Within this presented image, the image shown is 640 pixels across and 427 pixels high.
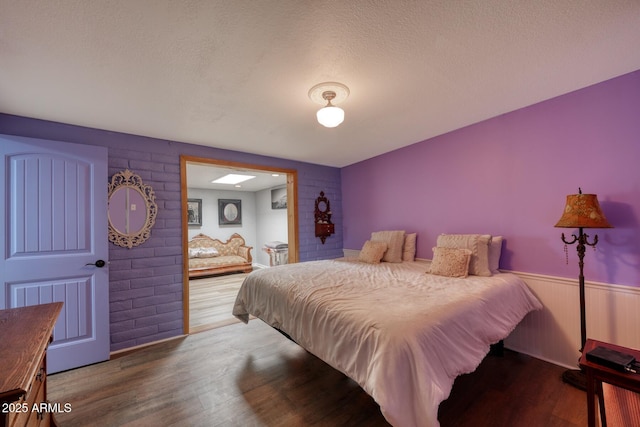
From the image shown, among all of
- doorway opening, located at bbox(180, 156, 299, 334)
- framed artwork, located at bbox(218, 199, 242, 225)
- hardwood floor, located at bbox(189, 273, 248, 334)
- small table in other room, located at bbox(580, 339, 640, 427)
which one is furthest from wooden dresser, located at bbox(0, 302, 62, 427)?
framed artwork, located at bbox(218, 199, 242, 225)

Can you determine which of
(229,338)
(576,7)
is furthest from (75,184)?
Answer: (576,7)

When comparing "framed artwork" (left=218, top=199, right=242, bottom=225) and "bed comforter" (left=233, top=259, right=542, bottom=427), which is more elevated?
"framed artwork" (left=218, top=199, right=242, bottom=225)

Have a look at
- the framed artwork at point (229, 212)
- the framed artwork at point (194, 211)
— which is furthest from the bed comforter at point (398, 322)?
the framed artwork at point (229, 212)

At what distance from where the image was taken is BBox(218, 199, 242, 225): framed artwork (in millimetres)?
7227

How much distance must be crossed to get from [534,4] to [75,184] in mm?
3597

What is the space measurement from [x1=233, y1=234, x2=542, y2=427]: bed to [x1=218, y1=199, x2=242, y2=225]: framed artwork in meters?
5.09

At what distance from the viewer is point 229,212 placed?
7.35 m

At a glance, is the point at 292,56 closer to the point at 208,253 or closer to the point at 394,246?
the point at 394,246

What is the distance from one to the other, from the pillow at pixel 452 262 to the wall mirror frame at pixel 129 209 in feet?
10.2

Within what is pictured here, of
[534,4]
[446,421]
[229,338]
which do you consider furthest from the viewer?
[229,338]

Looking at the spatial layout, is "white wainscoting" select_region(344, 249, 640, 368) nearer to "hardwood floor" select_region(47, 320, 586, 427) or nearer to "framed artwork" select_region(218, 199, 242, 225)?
"hardwood floor" select_region(47, 320, 586, 427)

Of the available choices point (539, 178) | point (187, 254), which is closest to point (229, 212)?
point (187, 254)

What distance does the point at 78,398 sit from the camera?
1.90 m

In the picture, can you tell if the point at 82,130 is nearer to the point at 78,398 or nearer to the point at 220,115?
the point at 220,115
